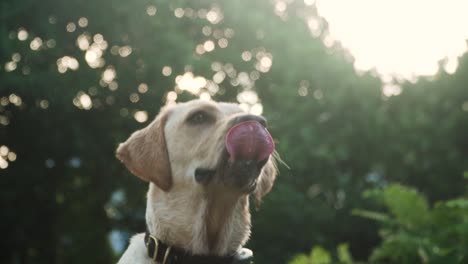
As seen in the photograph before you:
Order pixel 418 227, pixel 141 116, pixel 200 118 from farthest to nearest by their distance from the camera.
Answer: pixel 141 116 < pixel 418 227 < pixel 200 118

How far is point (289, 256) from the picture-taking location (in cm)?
1400

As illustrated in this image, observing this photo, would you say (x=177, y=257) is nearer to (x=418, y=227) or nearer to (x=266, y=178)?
(x=266, y=178)

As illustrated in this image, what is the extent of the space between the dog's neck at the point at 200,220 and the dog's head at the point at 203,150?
9 centimetres

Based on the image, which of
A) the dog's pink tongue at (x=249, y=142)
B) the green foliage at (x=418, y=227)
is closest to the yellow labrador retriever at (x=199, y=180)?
the dog's pink tongue at (x=249, y=142)

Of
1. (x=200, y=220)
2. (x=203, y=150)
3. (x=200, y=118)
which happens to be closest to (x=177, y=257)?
(x=200, y=220)

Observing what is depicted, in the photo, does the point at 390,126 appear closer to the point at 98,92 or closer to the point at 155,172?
the point at 98,92

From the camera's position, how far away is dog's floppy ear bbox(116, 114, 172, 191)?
3.97 meters

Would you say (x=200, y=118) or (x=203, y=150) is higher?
(x=200, y=118)

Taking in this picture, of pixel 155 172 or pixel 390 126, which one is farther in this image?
pixel 390 126

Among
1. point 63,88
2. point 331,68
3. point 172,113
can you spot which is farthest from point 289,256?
point 172,113

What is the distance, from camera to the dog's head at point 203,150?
11.7 feet

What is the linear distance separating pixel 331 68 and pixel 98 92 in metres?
6.42

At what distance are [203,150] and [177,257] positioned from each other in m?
0.77

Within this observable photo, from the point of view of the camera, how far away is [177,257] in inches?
142
